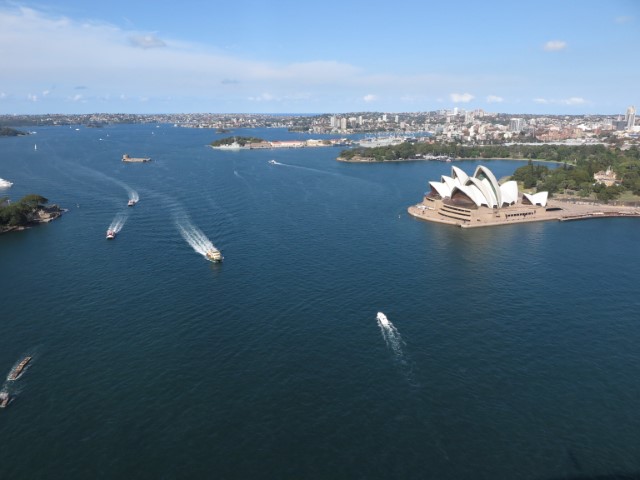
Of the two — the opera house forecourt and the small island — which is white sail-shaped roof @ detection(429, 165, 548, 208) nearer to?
the opera house forecourt

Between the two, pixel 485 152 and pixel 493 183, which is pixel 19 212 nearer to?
pixel 493 183

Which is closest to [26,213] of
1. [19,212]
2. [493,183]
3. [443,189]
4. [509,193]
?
[19,212]

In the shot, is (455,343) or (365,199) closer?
(455,343)

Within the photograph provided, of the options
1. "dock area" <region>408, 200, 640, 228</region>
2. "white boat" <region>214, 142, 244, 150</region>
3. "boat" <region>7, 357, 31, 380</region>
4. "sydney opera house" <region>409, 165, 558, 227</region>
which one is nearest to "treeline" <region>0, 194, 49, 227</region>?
"boat" <region>7, 357, 31, 380</region>

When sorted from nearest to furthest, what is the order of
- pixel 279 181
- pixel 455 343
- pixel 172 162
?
pixel 455 343 → pixel 279 181 → pixel 172 162

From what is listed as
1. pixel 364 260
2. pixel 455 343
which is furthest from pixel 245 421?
pixel 364 260

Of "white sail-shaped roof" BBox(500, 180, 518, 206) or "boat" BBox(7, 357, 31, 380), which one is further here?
"white sail-shaped roof" BBox(500, 180, 518, 206)

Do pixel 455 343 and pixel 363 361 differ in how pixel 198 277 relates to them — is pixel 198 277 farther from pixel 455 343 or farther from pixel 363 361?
pixel 455 343
